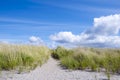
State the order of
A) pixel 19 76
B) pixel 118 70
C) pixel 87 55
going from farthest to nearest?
pixel 87 55 → pixel 118 70 → pixel 19 76

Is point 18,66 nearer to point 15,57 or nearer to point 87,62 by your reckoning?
point 15,57

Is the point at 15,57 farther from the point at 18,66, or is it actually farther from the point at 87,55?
the point at 87,55

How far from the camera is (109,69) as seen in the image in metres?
10.2

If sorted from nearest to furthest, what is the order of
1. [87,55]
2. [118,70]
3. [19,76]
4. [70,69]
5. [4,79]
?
[4,79], [19,76], [118,70], [70,69], [87,55]

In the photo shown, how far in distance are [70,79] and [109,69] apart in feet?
8.14

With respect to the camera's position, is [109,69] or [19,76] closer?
[19,76]

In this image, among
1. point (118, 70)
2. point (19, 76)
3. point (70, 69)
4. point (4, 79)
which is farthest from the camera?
point (70, 69)

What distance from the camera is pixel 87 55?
41.6ft

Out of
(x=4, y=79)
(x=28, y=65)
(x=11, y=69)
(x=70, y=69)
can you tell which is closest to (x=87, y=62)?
(x=70, y=69)

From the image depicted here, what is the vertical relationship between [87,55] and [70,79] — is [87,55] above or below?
above

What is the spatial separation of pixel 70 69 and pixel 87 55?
6.88ft

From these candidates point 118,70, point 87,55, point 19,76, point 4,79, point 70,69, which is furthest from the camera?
point 87,55

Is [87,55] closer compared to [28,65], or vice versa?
[28,65]

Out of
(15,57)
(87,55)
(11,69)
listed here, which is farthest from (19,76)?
(87,55)
